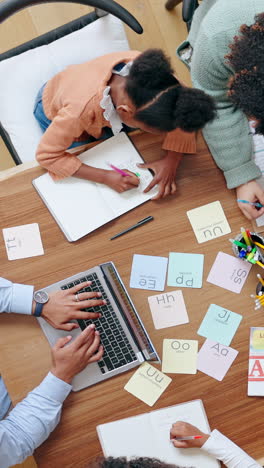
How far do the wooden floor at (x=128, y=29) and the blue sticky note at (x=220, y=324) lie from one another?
3.50ft

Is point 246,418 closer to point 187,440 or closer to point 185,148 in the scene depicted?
point 187,440

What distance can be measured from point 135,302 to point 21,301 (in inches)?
10.4

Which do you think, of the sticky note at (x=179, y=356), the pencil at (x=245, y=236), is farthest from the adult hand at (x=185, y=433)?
the pencil at (x=245, y=236)

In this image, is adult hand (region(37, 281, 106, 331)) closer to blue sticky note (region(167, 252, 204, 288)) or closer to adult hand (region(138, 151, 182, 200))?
blue sticky note (region(167, 252, 204, 288))

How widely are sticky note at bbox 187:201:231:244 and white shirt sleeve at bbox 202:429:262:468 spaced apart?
0.46m

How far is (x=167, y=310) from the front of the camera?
1.17m

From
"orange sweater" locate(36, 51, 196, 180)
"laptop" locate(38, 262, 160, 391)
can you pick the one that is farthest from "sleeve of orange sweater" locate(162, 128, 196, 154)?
"laptop" locate(38, 262, 160, 391)

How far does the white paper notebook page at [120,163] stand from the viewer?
1.23 metres

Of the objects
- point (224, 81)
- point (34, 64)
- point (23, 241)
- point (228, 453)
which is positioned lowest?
point (228, 453)

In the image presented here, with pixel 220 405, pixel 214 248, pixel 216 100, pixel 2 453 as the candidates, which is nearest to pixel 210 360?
pixel 220 405

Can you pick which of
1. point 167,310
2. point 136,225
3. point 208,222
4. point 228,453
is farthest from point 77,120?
point 228,453

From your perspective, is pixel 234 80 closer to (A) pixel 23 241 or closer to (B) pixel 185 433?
(A) pixel 23 241

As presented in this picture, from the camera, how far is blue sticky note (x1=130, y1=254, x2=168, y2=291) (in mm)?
1187

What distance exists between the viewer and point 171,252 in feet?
3.97
